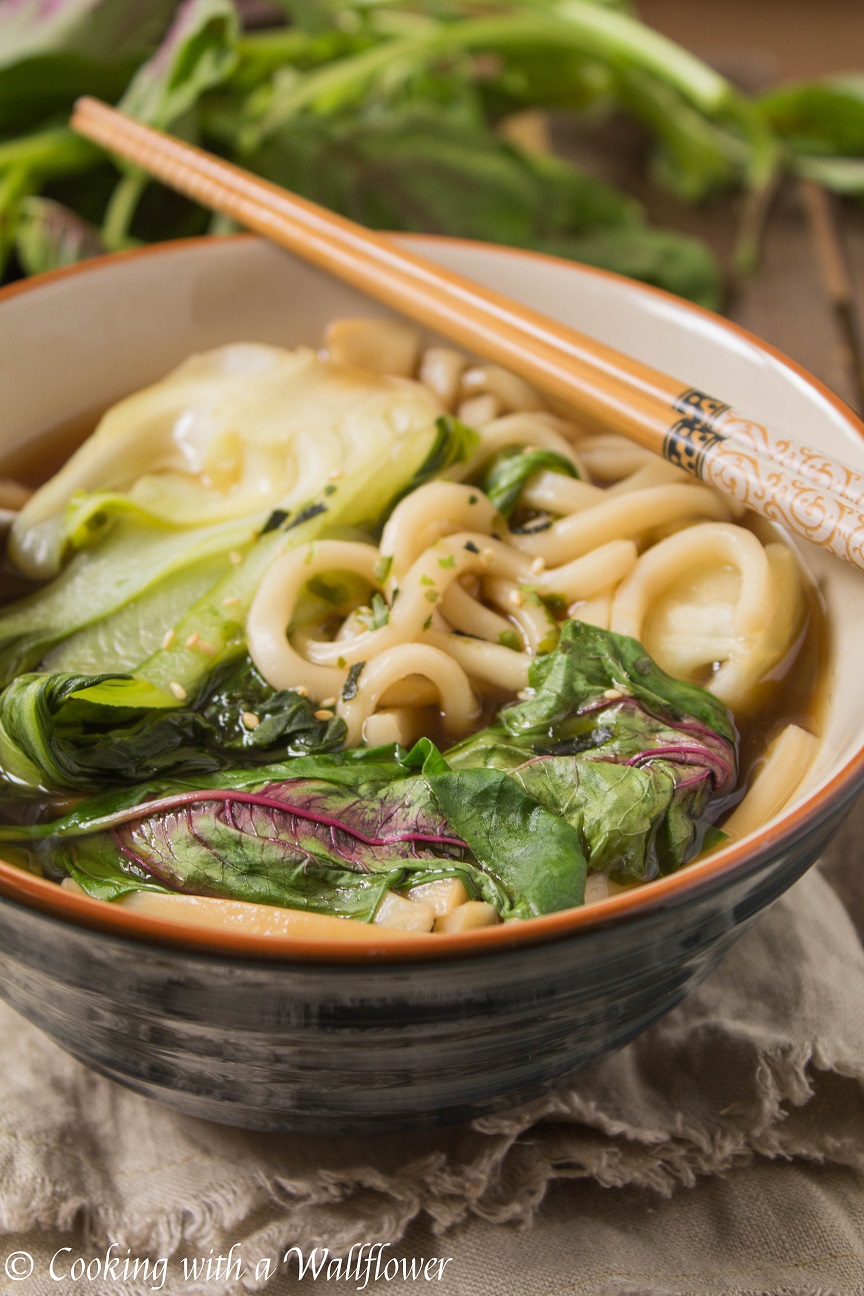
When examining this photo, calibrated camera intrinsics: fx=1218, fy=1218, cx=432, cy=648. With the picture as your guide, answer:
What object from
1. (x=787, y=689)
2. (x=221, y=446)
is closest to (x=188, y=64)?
(x=221, y=446)

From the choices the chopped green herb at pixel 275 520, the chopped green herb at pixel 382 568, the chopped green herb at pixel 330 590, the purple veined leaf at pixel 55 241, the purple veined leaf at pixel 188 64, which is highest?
the purple veined leaf at pixel 188 64

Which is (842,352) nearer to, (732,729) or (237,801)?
(732,729)

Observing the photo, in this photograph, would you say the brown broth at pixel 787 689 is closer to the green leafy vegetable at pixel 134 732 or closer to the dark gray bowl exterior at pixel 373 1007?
the green leafy vegetable at pixel 134 732

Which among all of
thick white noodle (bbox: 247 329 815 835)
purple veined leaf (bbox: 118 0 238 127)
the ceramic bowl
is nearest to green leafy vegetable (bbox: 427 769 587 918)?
the ceramic bowl

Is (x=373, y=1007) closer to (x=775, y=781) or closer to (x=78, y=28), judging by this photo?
(x=775, y=781)

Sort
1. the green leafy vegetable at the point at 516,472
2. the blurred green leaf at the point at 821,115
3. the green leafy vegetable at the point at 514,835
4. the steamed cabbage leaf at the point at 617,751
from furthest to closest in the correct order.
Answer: the blurred green leaf at the point at 821,115
the green leafy vegetable at the point at 516,472
the steamed cabbage leaf at the point at 617,751
the green leafy vegetable at the point at 514,835

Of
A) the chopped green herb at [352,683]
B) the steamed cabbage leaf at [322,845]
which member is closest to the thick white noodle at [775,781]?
the steamed cabbage leaf at [322,845]

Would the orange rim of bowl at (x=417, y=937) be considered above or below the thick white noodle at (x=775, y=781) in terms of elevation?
above
